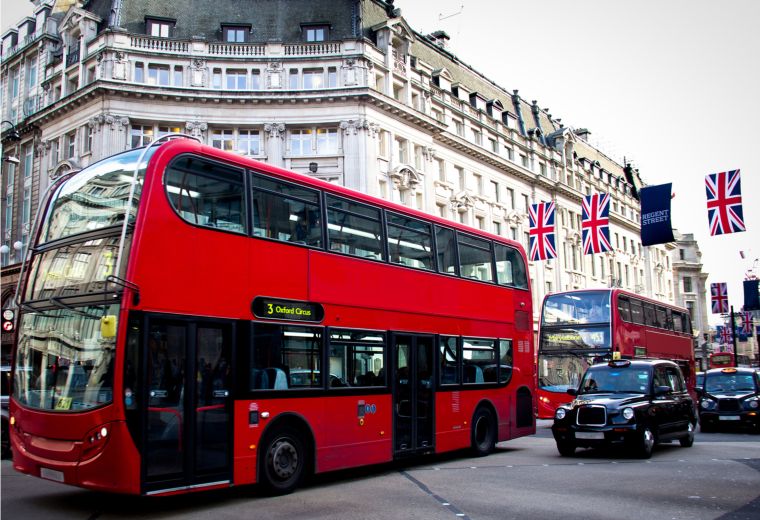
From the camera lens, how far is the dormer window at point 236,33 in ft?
136

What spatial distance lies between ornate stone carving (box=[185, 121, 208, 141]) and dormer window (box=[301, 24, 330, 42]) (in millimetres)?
7857

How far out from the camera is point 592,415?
47.7 feet

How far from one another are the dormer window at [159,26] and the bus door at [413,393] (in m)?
31.9

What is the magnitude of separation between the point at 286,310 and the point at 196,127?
3031 cm

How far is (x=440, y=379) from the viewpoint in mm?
14516

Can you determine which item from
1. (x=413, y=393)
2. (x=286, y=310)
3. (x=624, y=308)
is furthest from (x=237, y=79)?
(x=286, y=310)

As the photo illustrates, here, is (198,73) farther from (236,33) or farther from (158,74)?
(236,33)

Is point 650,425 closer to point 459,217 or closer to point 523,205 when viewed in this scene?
point 459,217

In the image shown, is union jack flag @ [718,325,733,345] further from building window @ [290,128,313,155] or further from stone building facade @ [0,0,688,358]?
building window @ [290,128,313,155]

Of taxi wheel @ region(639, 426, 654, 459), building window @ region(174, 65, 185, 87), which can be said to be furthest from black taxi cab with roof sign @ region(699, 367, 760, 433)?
building window @ region(174, 65, 185, 87)

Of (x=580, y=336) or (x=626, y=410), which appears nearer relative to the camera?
(x=626, y=410)

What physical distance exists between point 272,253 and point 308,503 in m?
3.53

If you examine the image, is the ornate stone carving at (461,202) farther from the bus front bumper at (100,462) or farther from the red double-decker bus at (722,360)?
the bus front bumper at (100,462)

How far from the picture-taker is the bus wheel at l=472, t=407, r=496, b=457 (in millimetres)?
15656
